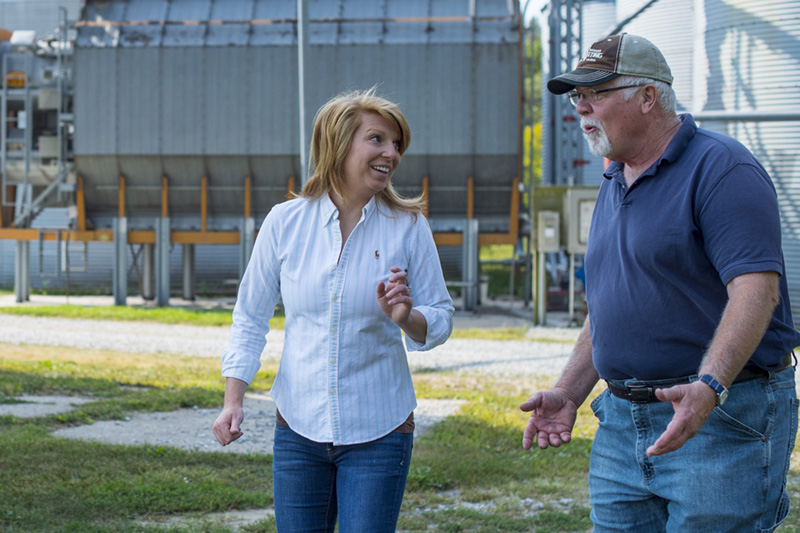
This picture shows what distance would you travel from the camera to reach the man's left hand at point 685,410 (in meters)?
2.45

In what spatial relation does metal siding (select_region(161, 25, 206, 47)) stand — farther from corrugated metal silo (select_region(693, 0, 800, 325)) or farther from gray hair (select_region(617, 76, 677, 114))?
gray hair (select_region(617, 76, 677, 114))

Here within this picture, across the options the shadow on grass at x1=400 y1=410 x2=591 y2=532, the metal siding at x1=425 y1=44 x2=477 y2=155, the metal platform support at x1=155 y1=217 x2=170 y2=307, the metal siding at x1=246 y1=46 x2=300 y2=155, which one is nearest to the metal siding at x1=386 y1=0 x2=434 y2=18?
the metal siding at x1=425 y1=44 x2=477 y2=155

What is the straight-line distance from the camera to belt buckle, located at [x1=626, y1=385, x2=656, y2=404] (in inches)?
109

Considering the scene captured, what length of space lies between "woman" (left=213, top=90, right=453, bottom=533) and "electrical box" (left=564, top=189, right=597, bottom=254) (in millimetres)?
13562

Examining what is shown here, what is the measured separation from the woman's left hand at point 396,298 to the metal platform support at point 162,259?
18.7 metres

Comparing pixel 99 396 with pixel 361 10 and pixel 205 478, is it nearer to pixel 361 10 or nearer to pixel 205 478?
pixel 205 478

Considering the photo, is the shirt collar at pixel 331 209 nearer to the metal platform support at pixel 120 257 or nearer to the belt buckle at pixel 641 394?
the belt buckle at pixel 641 394

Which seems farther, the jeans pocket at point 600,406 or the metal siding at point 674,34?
the metal siding at point 674,34

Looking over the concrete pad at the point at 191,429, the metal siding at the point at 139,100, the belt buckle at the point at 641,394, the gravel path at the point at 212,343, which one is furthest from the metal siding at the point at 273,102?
the belt buckle at the point at 641,394

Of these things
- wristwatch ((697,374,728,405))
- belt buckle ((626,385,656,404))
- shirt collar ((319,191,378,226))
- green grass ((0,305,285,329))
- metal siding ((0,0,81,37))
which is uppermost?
metal siding ((0,0,81,37))

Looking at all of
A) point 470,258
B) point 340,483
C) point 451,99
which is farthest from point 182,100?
point 340,483

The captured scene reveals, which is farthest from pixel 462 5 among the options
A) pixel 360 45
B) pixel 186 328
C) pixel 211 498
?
pixel 211 498

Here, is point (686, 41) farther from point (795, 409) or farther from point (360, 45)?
point (795, 409)

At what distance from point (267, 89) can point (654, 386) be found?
18.7m
